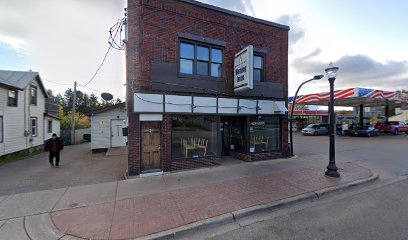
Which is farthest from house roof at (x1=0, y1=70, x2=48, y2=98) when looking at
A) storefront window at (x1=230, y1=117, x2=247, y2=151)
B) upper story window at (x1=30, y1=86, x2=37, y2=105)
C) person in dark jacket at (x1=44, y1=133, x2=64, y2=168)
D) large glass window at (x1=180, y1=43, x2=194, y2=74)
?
storefront window at (x1=230, y1=117, x2=247, y2=151)

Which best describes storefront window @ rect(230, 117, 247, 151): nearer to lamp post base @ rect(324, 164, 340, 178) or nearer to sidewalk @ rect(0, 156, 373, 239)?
sidewalk @ rect(0, 156, 373, 239)

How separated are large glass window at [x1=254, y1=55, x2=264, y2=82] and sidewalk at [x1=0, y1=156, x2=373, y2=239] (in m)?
4.75

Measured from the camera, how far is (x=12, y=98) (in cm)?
1266

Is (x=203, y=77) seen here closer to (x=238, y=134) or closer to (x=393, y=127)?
(x=238, y=134)

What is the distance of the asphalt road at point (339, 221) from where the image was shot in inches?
142

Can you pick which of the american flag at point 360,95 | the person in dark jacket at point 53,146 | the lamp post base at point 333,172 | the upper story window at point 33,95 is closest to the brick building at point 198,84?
A: the lamp post base at point 333,172

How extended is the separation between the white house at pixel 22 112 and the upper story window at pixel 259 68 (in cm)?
1499

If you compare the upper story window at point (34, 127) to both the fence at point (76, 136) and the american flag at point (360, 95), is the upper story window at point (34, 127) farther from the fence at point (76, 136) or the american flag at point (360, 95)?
the american flag at point (360, 95)

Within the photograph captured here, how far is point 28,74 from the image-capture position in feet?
50.9

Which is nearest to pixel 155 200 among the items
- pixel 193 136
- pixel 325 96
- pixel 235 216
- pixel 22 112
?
pixel 235 216

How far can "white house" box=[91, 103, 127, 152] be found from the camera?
1396 cm

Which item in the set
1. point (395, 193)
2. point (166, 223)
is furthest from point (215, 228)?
point (395, 193)

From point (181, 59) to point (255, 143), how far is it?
5595mm

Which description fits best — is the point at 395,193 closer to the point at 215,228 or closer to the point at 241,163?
the point at 241,163
